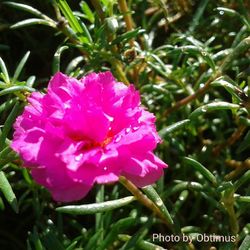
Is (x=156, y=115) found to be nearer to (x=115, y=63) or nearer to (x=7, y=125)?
(x=115, y=63)

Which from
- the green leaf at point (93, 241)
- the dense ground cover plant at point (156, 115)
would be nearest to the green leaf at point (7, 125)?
the dense ground cover plant at point (156, 115)

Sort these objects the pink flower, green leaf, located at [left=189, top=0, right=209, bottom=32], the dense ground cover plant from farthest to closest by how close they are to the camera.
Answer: green leaf, located at [left=189, top=0, right=209, bottom=32] < the dense ground cover plant < the pink flower

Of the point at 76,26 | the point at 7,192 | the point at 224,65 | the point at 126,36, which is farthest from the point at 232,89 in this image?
the point at 7,192

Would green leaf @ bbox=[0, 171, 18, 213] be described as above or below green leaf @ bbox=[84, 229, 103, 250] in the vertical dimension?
above

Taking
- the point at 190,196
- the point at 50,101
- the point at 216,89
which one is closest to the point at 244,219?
the point at 190,196

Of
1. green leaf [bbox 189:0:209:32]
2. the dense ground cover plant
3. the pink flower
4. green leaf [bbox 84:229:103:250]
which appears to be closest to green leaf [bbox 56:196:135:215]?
the dense ground cover plant

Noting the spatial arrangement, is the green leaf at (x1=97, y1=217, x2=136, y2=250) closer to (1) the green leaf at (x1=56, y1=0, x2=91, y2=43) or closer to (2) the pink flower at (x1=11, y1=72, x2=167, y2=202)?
(2) the pink flower at (x1=11, y1=72, x2=167, y2=202)

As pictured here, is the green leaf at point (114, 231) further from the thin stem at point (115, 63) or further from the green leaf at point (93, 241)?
the thin stem at point (115, 63)
